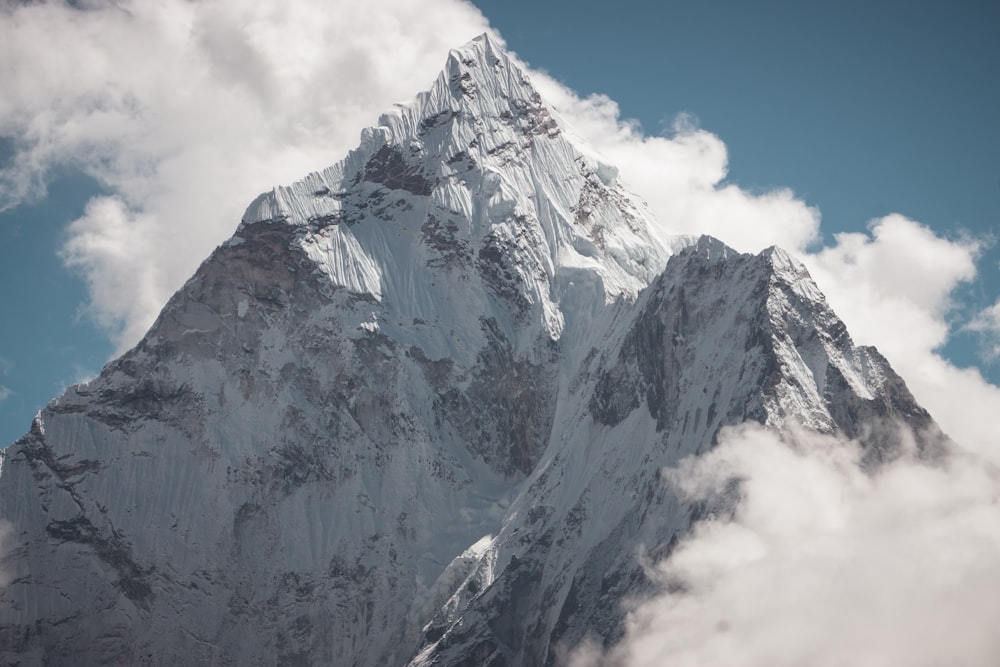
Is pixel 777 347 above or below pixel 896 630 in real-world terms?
above

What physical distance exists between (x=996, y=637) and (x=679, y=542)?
2980cm

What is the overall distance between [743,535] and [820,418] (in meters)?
14.4

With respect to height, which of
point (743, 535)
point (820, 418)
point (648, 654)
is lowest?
point (648, 654)

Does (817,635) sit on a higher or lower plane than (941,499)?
lower

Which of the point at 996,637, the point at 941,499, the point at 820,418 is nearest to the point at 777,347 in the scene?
the point at 820,418

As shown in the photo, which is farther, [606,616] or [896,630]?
[606,616]

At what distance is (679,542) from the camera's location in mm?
192250

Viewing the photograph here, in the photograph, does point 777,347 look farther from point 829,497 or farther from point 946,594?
point 946,594

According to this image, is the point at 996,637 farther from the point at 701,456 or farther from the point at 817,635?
the point at 701,456

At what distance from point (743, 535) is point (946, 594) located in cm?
1853

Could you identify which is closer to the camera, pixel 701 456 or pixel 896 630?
pixel 896 630

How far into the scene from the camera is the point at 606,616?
194625 mm

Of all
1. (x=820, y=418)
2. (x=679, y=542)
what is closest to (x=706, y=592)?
(x=679, y=542)

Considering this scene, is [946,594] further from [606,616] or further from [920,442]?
[606,616]
